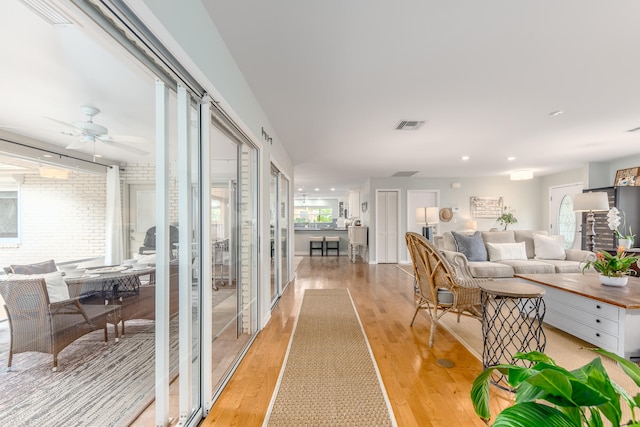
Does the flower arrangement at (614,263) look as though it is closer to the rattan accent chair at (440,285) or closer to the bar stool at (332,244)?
the rattan accent chair at (440,285)

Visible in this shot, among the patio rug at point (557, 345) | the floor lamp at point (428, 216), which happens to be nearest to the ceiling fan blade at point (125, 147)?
the patio rug at point (557, 345)

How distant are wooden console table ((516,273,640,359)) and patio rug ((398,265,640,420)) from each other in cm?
10

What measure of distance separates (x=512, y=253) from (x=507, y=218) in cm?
333

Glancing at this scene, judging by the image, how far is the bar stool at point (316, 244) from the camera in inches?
380

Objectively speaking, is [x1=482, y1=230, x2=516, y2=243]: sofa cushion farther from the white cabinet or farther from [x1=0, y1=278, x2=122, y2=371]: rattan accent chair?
[x1=0, y1=278, x2=122, y2=371]: rattan accent chair

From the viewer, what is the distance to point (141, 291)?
4.91 ft

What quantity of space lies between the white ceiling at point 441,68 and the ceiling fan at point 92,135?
0.86m

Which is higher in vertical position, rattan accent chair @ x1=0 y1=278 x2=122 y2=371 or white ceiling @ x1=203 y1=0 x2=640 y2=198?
white ceiling @ x1=203 y1=0 x2=640 y2=198

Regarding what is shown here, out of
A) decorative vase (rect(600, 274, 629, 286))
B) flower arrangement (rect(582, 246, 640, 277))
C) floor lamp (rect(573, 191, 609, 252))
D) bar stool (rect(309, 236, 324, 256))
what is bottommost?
bar stool (rect(309, 236, 324, 256))

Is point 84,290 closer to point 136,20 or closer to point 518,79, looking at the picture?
point 136,20

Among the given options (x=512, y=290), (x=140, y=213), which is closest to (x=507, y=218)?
(x=512, y=290)

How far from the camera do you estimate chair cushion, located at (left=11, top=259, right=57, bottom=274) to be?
92 centimetres

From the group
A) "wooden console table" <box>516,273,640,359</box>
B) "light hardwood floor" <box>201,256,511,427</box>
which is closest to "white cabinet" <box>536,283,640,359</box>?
"wooden console table" <box>516,273,640,359</box>

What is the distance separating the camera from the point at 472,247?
5.01 metres
